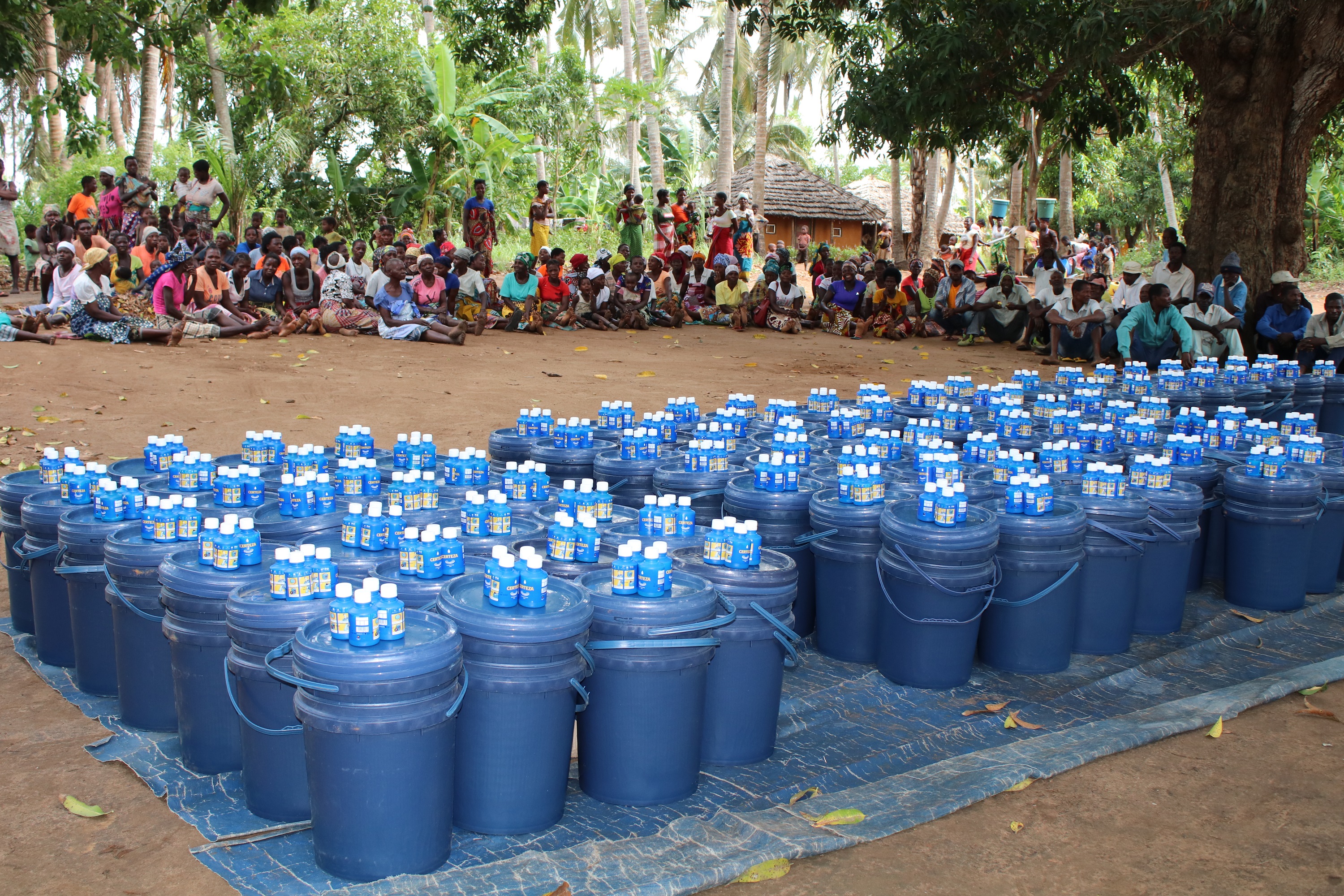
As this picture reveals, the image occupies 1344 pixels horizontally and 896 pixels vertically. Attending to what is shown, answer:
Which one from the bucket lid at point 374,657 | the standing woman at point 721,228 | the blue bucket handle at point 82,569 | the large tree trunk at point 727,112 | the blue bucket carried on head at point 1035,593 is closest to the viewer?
the bucket lid at point 374,657

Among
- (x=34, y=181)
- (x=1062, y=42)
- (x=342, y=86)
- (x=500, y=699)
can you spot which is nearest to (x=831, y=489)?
(x=500, y=699)

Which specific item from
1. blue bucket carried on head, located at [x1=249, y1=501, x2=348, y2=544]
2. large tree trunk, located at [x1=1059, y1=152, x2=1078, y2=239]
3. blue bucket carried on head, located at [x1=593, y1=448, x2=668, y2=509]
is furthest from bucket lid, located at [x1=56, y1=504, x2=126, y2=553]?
large tree trunk, located at [x1=1059, y1=152, x2=1078, y2=239]

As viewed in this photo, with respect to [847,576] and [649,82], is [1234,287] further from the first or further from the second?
[649,82]

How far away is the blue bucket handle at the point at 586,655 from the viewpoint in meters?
2.95

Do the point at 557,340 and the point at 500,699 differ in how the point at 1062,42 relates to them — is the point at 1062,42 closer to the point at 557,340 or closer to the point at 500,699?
the point at 557,340

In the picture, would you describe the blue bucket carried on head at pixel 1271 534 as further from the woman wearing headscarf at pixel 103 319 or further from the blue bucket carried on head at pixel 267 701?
the woman wearing headscarf at pixel 103 319

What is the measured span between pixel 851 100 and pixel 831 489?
27.3 feet

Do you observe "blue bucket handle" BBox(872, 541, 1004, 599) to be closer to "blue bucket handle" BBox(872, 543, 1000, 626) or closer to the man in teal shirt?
"blue bucket handle" BBox(872, 543, 1000, 626)

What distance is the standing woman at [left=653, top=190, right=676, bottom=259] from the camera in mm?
17484

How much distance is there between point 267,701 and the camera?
9.68 feet

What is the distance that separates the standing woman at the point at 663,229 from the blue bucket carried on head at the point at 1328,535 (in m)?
12.7

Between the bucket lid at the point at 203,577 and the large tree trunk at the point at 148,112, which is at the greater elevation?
the large tree trunk at the point at 148,112

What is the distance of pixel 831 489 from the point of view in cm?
453

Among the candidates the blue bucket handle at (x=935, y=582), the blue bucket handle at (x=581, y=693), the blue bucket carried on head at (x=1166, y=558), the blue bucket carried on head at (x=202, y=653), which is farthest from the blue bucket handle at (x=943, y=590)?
the blue bucket carried on head at (x=202, y=653)
